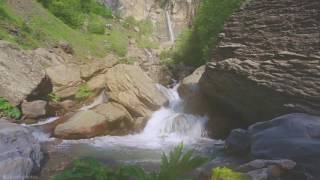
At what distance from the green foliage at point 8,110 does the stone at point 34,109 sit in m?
0.33

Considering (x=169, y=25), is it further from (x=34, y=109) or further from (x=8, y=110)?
(x=8, y=110)

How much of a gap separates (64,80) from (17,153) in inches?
360

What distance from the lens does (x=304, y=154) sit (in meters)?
8.17

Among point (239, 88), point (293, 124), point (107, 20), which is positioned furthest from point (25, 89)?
point (107, 20)

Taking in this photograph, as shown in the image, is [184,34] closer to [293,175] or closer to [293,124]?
[293,124]

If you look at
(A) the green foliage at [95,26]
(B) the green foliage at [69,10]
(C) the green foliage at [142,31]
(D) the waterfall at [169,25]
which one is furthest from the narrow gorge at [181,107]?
(D) the waterfall at [169,25]

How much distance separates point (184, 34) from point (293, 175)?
19.9 meters

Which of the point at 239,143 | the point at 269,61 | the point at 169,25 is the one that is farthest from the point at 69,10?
the point at 169,25

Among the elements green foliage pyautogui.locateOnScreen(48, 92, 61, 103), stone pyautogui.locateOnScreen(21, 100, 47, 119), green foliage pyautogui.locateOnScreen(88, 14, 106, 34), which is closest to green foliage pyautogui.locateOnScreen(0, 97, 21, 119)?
stone pyautogui.locateOnScreen(21, 100, 47, 119)

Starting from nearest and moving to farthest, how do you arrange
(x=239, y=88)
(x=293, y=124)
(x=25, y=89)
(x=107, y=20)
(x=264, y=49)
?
(x=293, y=124) → (x=264, y=49) → (x=239, y=88) → (x=25, y=89) → (x=107, y=20)

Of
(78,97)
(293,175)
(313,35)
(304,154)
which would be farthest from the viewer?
(78,97)

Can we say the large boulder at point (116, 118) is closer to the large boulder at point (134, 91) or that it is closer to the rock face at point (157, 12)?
the large boulder at point (134, 91)

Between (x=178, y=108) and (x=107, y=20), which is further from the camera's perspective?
(x=107, y=20)

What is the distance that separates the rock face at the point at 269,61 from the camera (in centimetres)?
1048
